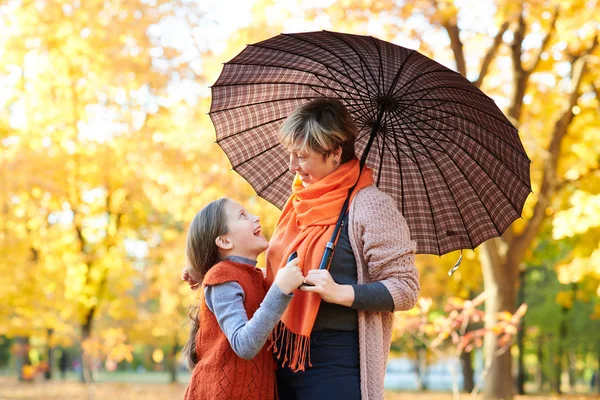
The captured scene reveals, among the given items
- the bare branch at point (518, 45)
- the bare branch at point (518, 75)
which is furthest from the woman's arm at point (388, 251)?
the bare branch at point (518, 45)

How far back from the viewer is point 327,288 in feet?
7.84

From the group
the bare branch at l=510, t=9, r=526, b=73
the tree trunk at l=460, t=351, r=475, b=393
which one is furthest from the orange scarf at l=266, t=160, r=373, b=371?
the tree trunk at l=460, t=351, r=475, b=393

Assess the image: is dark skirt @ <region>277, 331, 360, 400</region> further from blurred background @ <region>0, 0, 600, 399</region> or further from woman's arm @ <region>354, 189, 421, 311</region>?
blurred background @ <region>0, 0, 600, 399</region>

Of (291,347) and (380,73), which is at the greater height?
(380,73)

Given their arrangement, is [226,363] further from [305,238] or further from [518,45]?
[518,45]

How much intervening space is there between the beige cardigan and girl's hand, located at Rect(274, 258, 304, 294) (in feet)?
0.89

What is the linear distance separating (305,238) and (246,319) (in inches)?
14.6

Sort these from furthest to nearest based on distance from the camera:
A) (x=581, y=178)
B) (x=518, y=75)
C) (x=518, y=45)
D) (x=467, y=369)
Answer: (x=467, y=369) < (x=581, y=178) < (x=518, y=75) < (x=518, y=45)

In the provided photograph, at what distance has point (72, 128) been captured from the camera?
13.7 metres

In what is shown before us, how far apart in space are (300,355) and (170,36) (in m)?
10.7

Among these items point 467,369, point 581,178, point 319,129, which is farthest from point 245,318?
point 467,369

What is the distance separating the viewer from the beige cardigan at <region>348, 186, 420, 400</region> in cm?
252

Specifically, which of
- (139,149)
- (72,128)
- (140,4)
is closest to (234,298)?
(139,149)

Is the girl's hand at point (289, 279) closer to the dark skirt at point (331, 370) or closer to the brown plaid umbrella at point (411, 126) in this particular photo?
the dark skirt at point (331, 370)
